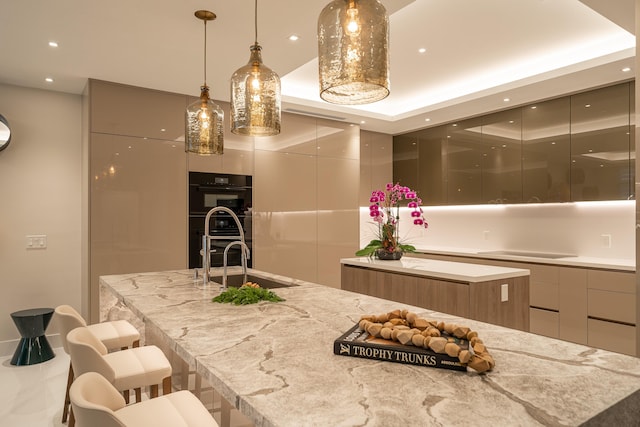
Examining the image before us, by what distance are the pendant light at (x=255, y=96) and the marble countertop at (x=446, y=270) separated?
5.77ft

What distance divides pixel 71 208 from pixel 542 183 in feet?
16.2

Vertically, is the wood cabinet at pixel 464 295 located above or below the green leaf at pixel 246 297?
below

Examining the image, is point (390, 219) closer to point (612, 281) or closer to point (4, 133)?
point (612, 281)

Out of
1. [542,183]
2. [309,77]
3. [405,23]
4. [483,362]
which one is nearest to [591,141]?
[542,183]

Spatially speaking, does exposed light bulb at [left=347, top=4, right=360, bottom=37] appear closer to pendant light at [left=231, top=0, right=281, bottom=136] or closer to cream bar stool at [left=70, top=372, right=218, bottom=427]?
pendant light at [left=231, top=0, right=281, bottom=136]

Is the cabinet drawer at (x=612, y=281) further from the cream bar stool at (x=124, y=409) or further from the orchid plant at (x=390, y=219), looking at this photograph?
the cream bar stool at (x=124, y=409)

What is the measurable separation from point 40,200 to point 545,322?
510 cm

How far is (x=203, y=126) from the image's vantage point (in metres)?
2.25

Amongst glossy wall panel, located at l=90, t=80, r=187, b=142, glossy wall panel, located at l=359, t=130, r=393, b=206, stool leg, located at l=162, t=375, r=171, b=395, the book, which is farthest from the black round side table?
glossy wall panel, located at l=359, t=130, r=393, b=206

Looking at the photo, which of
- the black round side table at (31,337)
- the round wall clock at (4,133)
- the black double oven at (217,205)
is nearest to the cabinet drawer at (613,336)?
the black double oven at (217,205)

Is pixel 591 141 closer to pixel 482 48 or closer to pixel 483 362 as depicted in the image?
pixel 482 48

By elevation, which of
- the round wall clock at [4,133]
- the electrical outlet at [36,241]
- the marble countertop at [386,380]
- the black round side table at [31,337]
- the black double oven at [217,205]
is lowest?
the black round side table at [31,337]

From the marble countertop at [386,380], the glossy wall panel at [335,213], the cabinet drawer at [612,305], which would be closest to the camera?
the marble countertop at [386,380]

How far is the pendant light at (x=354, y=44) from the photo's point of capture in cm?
116
